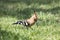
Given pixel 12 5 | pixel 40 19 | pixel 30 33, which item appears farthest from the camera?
pixel 12 5

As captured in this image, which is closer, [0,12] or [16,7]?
[0,12]

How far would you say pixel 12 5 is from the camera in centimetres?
1903

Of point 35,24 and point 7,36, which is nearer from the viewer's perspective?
point 7,36

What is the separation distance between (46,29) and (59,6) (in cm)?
630

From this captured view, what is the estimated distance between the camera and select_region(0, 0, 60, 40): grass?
10625 mm

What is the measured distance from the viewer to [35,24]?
12344mm

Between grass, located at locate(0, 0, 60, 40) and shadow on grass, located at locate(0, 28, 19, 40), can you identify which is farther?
grass, located at locate(0, 0, 60, 40)

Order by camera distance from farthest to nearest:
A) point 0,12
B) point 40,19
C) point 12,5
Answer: point 12,5, point 0,12, point 40,19

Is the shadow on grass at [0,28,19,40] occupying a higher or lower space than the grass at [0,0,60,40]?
higher

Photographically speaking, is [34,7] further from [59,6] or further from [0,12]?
[0,12]

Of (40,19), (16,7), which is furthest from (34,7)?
(40,19)

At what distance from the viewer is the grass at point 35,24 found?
10.6m

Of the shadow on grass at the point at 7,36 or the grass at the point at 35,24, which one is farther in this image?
the grass at the point at 35,24

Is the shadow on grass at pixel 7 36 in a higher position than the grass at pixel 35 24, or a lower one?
higher
